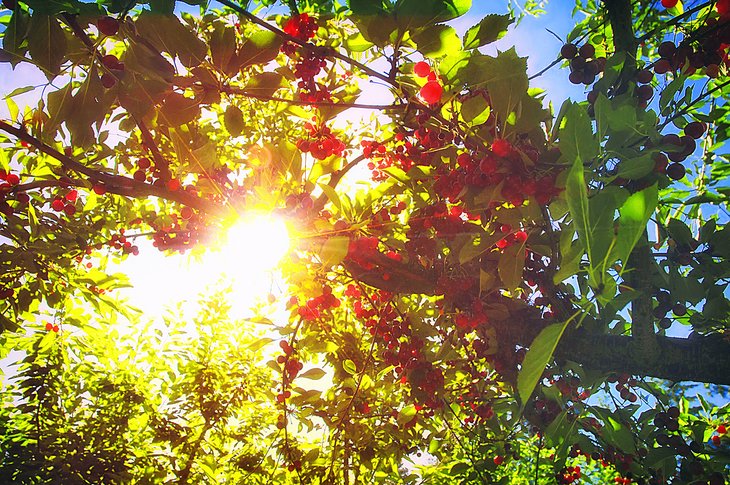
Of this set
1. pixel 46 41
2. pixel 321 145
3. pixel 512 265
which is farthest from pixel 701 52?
pixel 46 41

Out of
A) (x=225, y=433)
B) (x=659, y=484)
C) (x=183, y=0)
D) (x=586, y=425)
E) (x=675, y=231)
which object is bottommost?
(x=659, y=484)

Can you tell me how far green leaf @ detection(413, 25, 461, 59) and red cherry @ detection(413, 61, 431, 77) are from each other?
133 millimetres

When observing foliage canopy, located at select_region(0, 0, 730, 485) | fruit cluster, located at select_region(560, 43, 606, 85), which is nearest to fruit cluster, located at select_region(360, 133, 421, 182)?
foliage canopy, located at select_region(0, 0, 730, 485)

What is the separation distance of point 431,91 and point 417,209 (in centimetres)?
124

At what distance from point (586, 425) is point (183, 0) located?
3.15 meters

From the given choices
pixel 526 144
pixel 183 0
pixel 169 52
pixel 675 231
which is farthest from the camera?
pixel 675 231

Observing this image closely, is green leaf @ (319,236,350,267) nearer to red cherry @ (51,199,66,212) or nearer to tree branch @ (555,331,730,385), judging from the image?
tree branch @ (555,331,730,385)

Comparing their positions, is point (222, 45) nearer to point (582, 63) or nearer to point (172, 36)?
point (172, 36)

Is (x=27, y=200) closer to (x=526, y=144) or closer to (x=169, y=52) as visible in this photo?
(x=169, y=52)

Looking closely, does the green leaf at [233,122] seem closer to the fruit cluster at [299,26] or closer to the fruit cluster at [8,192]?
the fruit cluster at [299,26]

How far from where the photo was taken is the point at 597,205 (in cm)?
61

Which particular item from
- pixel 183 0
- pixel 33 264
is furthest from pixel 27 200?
pixel 183 0

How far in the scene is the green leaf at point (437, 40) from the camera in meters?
1.31

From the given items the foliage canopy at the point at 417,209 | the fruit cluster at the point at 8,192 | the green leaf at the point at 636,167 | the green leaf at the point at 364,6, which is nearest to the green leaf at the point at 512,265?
the foliage canopy at the point at 417,209
